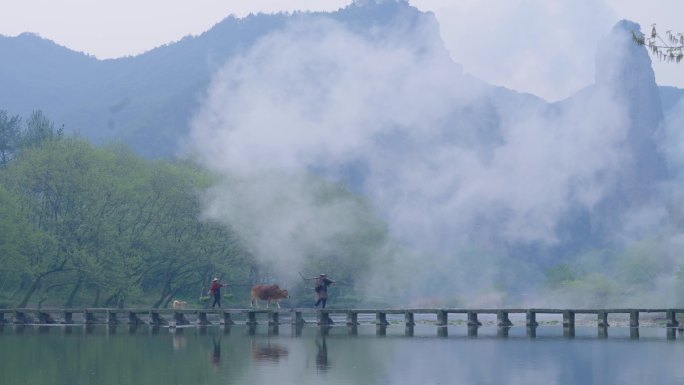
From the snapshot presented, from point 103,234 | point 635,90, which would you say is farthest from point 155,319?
point 635,90

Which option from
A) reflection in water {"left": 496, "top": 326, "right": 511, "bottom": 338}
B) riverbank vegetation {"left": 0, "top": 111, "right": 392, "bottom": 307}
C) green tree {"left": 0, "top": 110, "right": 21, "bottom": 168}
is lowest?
reflection in water {"left": 496, "top": 326, "right": 511, "bottom": 338}

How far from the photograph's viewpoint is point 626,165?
484ft

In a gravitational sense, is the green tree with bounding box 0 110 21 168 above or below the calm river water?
Result: above

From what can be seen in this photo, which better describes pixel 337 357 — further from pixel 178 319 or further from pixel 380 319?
pixel 178 319

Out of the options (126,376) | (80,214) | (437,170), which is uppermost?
(437,170)

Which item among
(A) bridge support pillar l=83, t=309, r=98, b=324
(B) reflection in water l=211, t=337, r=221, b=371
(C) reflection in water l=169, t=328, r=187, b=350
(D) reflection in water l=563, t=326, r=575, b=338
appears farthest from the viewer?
(A) bridge support pillar l=83, t=309, r=98, b=324

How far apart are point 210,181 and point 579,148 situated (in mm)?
71715

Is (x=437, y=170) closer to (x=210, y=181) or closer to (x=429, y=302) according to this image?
(x=429, y=302)

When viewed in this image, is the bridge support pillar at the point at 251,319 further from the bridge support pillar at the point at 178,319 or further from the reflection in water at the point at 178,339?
the reflection in water at the point at 178,339

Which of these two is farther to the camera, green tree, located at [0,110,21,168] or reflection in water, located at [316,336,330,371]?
green tree, located at [0,110,21,168]

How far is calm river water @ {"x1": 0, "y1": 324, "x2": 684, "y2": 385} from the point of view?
26328mm

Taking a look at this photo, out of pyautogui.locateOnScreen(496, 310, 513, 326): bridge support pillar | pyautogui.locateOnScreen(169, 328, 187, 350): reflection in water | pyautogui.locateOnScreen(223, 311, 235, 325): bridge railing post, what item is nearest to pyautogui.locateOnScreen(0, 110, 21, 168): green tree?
pyautogui.locateOnScreen(223, 311, 235, 325): bridge railing post

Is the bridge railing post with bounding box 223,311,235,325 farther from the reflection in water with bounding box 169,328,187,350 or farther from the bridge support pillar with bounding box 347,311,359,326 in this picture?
the bridge support pillar with bounding box 347,311,359,326

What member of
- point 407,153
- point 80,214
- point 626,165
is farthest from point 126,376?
point 626,165
